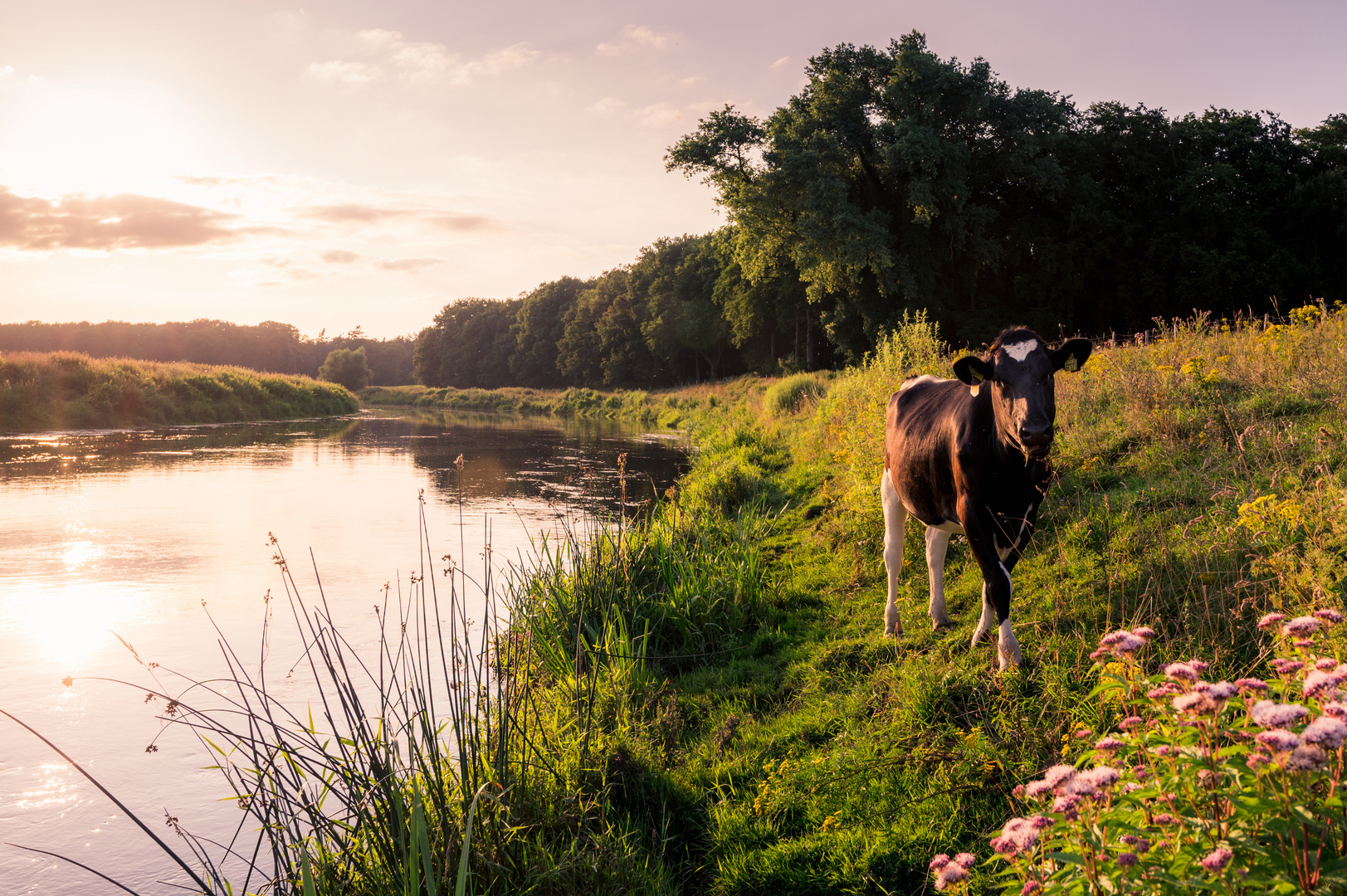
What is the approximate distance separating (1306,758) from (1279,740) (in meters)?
0.08

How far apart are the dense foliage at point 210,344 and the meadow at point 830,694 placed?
244 feet

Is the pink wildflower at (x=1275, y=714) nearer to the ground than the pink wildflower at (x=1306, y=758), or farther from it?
farther from it

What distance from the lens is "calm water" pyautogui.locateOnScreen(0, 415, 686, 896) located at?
3828 mm

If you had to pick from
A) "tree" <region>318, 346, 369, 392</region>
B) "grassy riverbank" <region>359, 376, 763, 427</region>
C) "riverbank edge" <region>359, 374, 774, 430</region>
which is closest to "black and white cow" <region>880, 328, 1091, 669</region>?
"riverbank edge" <region>359, 374, 774, 430</region>

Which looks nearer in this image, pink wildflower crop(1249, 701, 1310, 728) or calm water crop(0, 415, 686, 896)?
pink wildflower crop(1249, 701, 1310, 728)

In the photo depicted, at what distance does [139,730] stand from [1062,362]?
5929 mm

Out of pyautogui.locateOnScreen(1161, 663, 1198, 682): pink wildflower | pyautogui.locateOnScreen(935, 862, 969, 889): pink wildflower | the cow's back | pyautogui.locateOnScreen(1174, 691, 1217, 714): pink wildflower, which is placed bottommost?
pyautogui.locateOnScreen(935, 862, 969, 889): pink wildflower

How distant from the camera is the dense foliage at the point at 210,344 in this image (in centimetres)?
8031

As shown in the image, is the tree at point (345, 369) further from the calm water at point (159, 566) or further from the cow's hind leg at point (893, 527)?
the cow's hind leg at point (893, 527)

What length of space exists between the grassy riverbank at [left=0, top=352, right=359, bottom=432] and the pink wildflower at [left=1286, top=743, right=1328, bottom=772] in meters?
28.2

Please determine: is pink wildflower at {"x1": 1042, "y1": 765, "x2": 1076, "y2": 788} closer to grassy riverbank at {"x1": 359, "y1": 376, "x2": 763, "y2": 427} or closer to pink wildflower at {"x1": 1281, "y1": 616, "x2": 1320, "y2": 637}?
pink wildflower at {"x1": 1281, "y1": 616, "x2": 1320, "y2": 637}

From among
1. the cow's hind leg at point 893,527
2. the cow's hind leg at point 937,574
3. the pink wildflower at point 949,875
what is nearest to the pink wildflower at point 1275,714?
the pink wildflower at point 949,875

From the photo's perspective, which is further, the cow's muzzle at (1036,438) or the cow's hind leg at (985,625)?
the cow's hind leg at (985,625)

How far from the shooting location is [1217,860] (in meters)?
1.35
